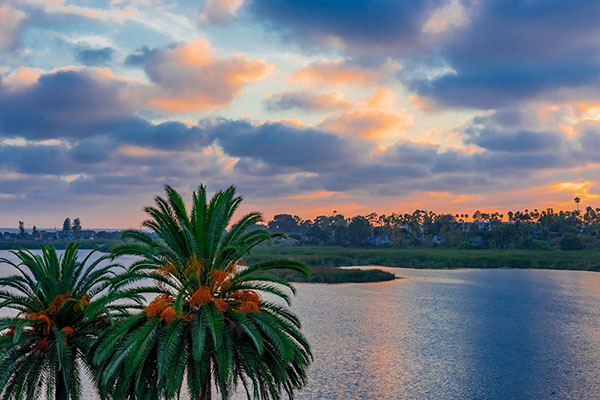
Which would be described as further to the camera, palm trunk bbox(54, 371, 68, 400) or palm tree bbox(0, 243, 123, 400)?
palm trunk bbox(54, 371, 68, 400)

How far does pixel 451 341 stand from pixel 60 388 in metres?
43.1

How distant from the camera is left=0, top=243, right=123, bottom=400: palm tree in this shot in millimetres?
23578

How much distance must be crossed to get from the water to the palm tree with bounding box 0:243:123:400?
19.3m

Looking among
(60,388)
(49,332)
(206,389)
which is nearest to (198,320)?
(206,389)

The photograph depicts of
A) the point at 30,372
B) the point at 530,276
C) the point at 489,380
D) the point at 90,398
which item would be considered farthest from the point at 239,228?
the point at 530,276

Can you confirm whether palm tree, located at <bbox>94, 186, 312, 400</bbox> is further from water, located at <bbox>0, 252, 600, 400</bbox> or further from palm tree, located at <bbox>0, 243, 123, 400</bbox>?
water, located at <bbox>0, 252, 600, 400</bbox>

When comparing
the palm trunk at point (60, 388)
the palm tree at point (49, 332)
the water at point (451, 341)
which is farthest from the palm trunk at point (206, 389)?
the water at point (451, 341)

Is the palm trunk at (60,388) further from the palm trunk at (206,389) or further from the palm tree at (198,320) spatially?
the palm trunk at (206,389)

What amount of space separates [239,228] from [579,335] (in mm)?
51936

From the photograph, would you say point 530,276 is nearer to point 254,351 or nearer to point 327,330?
point 327,330

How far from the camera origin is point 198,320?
69.2ft

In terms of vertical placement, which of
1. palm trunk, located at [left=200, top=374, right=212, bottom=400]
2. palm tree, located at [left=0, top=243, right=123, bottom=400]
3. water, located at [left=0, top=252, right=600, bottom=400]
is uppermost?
palm tree, located at [left=0, top=243, right=123, bottom=400]

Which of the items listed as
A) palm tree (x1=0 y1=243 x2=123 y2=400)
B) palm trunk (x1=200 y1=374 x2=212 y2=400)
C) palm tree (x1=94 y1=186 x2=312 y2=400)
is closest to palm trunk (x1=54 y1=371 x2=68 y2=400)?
palm tree (x1=0 y1=243 x2=123 y2=400)

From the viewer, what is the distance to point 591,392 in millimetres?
40688
